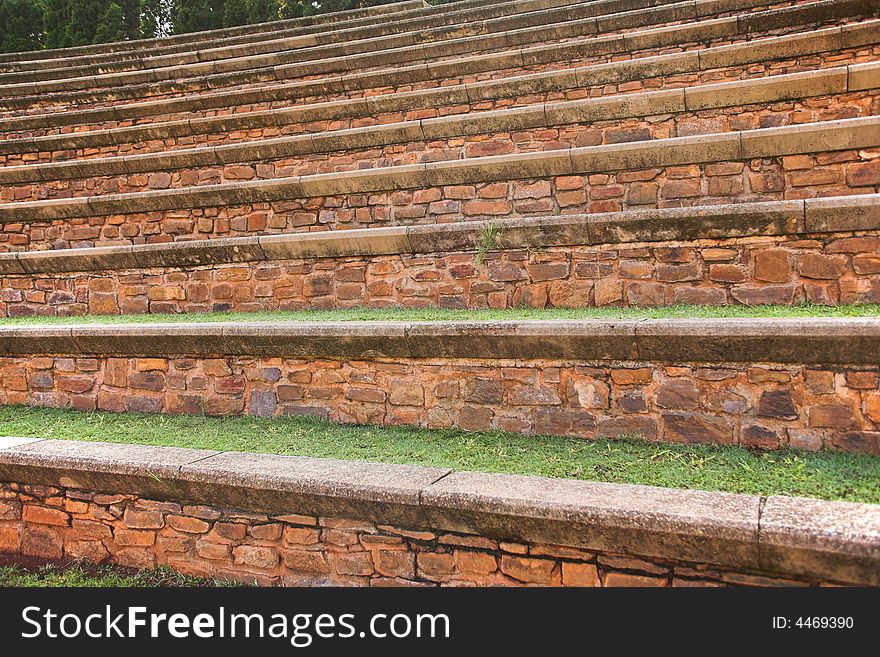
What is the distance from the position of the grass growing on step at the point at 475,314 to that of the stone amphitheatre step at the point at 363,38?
4.72m

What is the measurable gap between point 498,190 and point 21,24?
1562cm

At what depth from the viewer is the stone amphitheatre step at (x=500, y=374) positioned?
2775mm

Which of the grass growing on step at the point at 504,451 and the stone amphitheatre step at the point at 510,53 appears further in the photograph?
the stone amphitheatre step at the point at 510,53

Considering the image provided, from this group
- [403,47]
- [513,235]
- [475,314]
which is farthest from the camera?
[403,47]

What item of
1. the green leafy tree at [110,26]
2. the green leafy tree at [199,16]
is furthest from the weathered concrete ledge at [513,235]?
the green leafy tree at [199,16]

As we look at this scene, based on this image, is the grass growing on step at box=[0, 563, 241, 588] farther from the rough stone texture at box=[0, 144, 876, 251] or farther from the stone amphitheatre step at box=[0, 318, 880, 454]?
the rough stone texture at box=[0, 144, 876, 251]

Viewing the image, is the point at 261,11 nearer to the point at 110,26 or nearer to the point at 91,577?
the point at 110,26

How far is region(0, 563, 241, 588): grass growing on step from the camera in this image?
9.66 feet

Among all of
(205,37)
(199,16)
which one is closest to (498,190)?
(205,37)

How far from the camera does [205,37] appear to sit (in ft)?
36.2

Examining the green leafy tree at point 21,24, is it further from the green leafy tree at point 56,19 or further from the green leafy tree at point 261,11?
the green leafy tree at point 261,11

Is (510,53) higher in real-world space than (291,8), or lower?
lower
